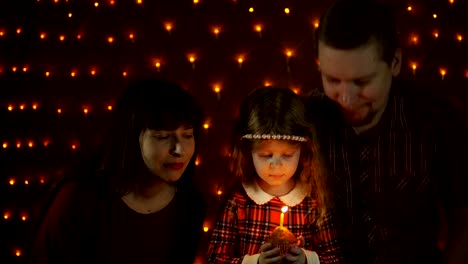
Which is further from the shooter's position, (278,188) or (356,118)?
(278,188)

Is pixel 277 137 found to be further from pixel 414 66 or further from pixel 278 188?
pixel 414 66

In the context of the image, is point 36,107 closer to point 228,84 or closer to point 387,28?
point 228,84

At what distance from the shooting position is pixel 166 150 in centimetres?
168

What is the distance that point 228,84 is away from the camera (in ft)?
8.95

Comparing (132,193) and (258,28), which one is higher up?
(258,28)

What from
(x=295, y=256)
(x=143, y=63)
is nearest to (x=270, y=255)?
(x=295, y=256)

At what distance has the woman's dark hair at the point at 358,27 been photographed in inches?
60.7

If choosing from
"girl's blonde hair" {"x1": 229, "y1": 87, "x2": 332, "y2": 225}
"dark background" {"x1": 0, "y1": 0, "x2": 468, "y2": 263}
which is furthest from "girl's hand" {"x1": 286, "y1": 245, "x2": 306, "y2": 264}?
"dark background" {"x1": 0, "y1": 0, "x2": 468, "y2": 263}

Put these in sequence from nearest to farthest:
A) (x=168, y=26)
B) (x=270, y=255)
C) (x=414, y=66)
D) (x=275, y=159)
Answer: (x=270, y=255)
(x=275, y=159)
(x=414, y=66)
(x=168, y=26)

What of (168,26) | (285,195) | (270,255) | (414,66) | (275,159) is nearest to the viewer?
(270,255)

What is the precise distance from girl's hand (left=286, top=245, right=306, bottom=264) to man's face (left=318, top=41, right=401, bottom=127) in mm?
527

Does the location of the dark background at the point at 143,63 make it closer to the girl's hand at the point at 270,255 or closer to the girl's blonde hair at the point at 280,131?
the girl's blonde hair at the point at 280,131

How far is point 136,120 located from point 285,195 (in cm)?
65

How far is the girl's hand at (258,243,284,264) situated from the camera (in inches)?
59.9
